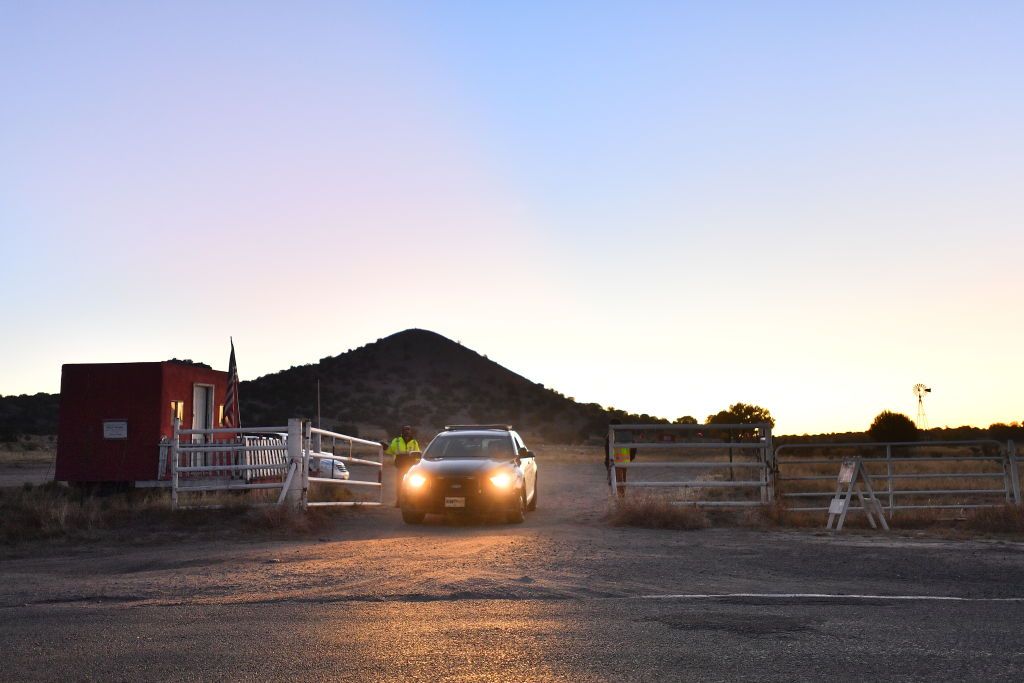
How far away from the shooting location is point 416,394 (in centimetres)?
9900

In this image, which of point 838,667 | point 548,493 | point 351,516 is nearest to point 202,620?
point 838,667

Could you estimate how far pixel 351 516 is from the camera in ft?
61.8

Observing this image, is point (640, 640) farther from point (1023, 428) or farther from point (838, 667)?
point (1023, 428)

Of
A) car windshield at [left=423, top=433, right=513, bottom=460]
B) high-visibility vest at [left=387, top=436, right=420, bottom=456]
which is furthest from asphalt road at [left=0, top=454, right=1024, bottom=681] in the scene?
high-visibility vest at [left=387, top=436, right=420, bottom=456]

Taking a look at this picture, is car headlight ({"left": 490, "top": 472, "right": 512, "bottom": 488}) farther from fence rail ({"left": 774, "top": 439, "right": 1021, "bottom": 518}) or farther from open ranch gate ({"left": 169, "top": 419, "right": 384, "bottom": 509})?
fence rail ({"left": 774, "top": 439, "right": 1021, "bottom": 518})

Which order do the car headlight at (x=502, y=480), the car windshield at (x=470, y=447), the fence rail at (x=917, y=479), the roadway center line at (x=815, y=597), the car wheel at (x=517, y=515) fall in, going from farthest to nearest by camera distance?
the car windshield at (x=470, y=447), the fence rail at (x=917, y=479), the car wheel at (x=517, y=515), the car headlight at (x=502, y=480), the roadway center line at (x=815, y=597)

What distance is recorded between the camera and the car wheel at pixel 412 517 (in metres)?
17.3

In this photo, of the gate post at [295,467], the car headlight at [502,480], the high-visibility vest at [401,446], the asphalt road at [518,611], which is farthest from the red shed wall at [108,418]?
the car headlight at [502,480]

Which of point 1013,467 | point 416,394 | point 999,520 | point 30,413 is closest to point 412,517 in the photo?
point 999,520

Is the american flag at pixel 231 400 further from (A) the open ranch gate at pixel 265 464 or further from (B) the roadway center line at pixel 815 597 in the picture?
(B) the roadway center line at pixel 815 597

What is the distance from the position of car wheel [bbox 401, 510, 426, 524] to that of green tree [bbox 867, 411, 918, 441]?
209 feet

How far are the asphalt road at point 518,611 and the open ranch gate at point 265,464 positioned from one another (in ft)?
12.1

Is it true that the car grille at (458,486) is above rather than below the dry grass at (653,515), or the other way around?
above

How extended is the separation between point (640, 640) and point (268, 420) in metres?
80.9
